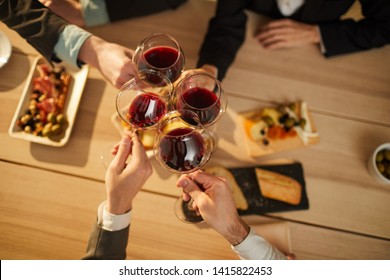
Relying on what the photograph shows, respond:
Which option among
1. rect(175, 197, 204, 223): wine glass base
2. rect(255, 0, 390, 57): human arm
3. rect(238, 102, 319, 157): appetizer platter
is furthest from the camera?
rect(255, 0, 390, 57): human arm

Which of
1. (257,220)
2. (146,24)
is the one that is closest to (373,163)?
(257,220)

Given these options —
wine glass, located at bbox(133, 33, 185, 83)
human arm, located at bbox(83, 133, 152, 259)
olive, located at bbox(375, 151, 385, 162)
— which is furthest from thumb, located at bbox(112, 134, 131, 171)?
olive, located at bbox(375, 151, 385, 162)

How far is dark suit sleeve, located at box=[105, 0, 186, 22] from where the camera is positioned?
129 centimetres

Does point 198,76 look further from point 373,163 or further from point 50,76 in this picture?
point 373,163

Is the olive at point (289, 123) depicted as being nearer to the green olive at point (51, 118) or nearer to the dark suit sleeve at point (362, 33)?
the dark suit sleeve at point (362, 33)

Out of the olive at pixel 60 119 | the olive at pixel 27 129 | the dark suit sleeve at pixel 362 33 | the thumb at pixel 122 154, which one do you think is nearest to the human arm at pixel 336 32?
the dark suit sleeve at pixel 362 33

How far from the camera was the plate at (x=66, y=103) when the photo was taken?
1135 millimetres

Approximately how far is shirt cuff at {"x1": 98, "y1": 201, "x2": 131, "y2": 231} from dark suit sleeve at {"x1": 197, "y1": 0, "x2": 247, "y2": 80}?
65cm

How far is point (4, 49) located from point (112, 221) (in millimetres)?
819

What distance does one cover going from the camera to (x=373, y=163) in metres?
1.15

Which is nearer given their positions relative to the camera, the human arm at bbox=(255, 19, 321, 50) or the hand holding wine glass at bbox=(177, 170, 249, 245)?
the hand holding wine glass at bbox=(177, 170, 249, 245)

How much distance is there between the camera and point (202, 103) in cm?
99

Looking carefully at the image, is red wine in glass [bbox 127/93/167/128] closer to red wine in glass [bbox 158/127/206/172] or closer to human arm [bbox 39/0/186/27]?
red wine in glass [bbox 158/127/206/172]

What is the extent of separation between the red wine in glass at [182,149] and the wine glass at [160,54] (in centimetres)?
20
